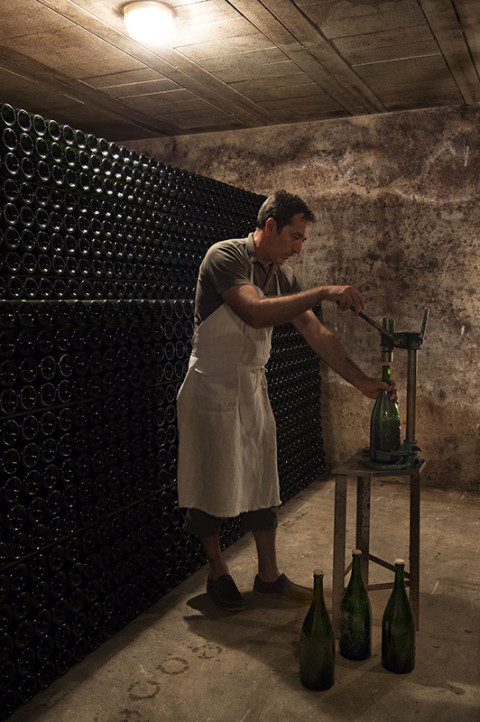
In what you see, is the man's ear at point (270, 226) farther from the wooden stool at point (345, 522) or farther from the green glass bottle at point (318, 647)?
the green glass bottle at point (318, 647)

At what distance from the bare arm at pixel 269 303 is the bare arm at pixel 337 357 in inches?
13.0

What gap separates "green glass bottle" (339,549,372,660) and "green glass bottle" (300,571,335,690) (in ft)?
0.60

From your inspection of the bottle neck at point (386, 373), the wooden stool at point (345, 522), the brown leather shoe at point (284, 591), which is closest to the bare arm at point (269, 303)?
the bottle neck at point (386, 373)

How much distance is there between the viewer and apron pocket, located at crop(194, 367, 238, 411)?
9.64 ft

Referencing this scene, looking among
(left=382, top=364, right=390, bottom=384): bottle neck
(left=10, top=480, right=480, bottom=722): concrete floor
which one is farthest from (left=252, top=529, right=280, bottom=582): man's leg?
(left=382, top=364, right=390, bottom=384): bottle neck

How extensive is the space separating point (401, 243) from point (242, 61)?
1919 mm

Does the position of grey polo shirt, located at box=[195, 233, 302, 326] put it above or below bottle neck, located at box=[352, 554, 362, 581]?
above

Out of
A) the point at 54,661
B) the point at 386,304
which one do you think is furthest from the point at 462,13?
the point at 54,661

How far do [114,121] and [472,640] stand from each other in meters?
4.62

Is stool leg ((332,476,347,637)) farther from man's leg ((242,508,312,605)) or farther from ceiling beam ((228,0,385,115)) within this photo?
ceiling beam ((228,0,385,115))

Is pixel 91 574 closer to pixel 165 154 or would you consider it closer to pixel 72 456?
pixel 72 456

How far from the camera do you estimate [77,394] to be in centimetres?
260

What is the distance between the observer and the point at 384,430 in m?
2.62

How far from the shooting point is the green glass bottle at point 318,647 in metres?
2.29
